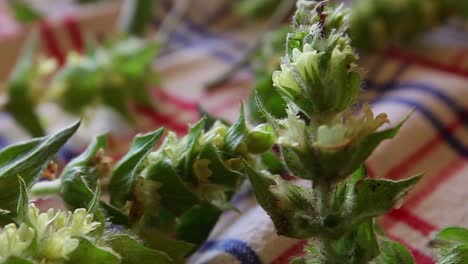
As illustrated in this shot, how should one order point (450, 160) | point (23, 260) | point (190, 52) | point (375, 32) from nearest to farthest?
point (23, 260)
point (450, 160)
point (375, 32)
point (190, 52)

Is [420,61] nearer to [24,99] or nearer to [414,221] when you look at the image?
[414,221]

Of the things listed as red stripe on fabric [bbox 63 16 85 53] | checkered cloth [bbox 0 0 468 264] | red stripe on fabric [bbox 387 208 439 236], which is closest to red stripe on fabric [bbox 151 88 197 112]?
checkered cloth [bbox 0 0 468 264]

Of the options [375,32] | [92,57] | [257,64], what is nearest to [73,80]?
[92,57]

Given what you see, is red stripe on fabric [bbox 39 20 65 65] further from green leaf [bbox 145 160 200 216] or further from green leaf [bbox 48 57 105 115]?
green leaf [bbox 145 160 200 216]

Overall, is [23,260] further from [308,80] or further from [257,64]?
[257,64]

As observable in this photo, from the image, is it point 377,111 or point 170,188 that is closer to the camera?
point 170,188

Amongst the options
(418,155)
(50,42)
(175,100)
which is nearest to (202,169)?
(418,155)
